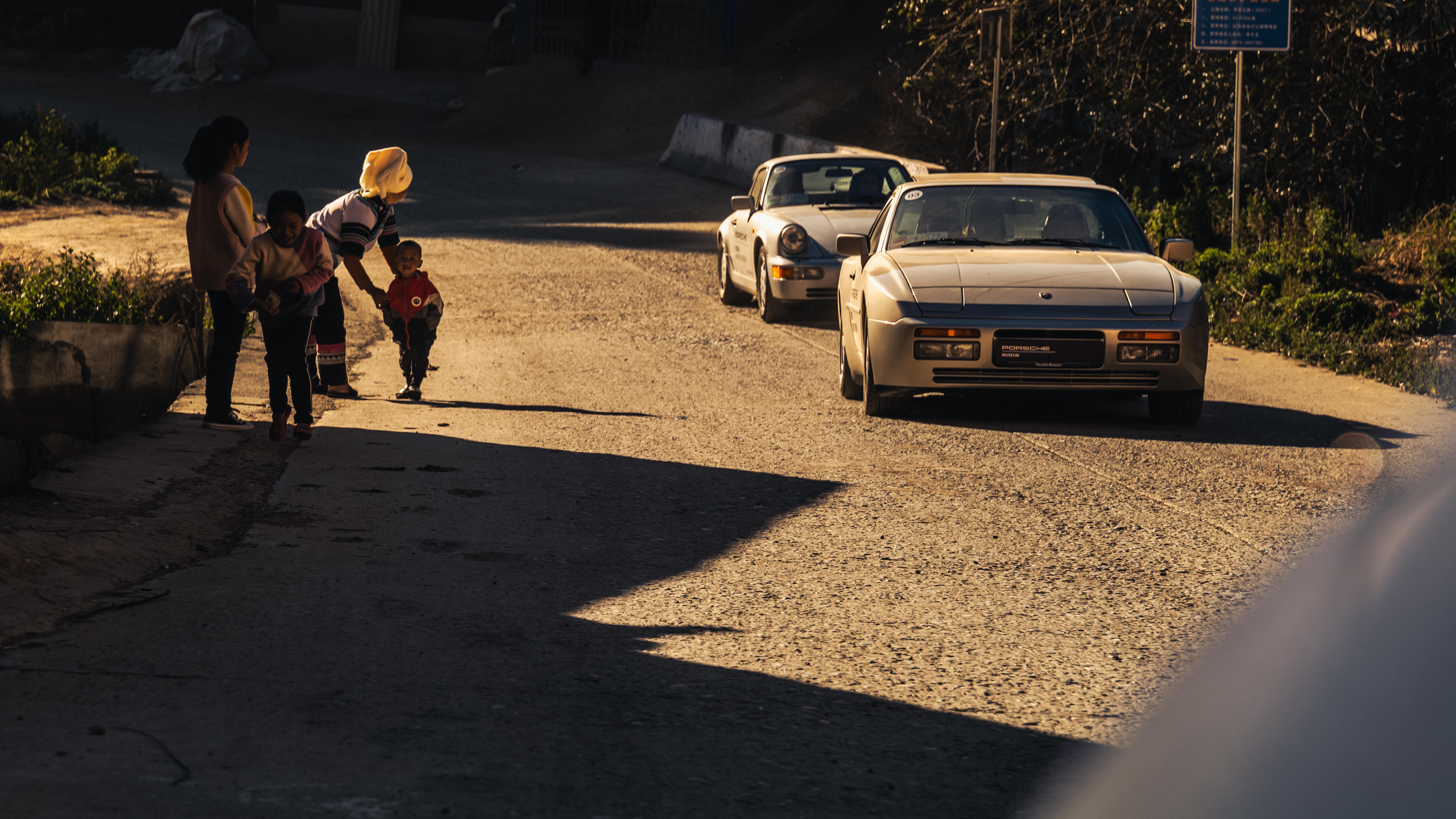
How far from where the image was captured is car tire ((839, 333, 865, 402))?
30.7 ft

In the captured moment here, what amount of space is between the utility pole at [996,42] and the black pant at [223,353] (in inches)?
417

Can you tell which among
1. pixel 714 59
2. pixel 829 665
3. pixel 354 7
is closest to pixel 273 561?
pixel 829 665

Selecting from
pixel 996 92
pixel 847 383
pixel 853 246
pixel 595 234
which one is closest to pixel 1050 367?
pixel 847 383

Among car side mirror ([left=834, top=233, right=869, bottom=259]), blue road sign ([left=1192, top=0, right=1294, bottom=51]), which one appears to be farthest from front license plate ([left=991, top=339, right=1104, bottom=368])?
blue road sign ([left=1192, top=0, right=1294, bottom=51])

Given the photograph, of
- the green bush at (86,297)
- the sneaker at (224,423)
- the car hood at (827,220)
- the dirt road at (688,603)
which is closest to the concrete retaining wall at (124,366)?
the green bush at (86,297)

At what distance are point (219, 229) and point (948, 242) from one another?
14.3 ft

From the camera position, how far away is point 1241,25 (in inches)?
516

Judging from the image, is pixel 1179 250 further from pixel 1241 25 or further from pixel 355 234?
pixel 1241 25

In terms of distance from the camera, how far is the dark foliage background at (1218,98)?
1484 cm

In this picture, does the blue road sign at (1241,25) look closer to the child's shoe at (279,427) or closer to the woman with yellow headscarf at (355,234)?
the woman with yellow headscarf at (355,234)

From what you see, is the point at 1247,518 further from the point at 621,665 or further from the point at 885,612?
the point at 621,665

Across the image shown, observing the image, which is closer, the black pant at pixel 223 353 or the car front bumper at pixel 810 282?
the black pant at pixel 223 353

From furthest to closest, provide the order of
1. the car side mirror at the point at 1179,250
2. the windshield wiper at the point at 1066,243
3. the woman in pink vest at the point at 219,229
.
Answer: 1. the windshield wiper at the point at 1066,243
2. the car side mirror at the point at 1179,250
3. the woman in pink vest at the point at 219,229

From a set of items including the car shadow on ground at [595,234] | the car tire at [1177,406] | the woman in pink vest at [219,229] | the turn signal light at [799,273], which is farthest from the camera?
the car shadow on ground at [595,234]
